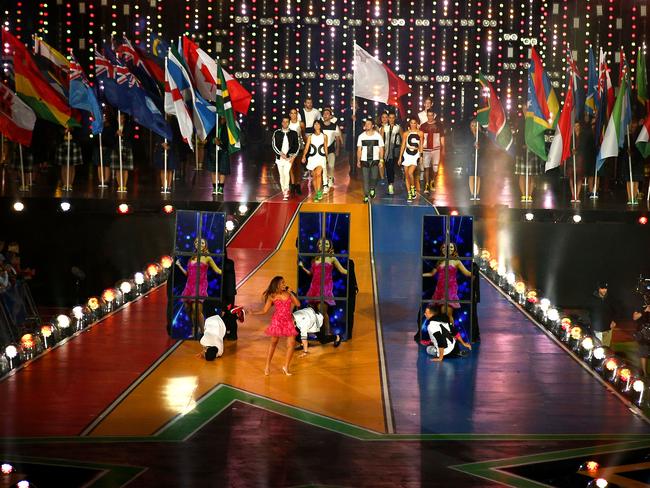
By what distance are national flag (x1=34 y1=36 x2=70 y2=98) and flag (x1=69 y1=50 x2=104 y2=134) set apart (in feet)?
3.15

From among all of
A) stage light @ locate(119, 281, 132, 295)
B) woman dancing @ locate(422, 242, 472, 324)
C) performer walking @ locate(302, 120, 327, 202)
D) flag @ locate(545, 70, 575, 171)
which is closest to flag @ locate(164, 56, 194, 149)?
performer walking @ locate(302, 120, 327, 202)

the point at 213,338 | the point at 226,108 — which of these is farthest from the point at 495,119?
the point at 213,338

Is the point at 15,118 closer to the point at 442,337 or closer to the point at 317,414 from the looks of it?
the point at 442,337

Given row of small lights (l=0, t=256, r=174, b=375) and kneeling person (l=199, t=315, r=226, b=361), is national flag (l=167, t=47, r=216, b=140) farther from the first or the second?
kneeling person (l=199, t=315, r=226, b=361)

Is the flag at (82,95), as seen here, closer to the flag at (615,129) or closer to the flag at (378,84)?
the flag at (378,84)

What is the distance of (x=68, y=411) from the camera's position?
14648 millimetres

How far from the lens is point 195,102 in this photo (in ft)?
90.6

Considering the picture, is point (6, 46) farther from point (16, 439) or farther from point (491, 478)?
point (491, 478)

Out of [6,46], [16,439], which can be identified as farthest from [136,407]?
[6,46]

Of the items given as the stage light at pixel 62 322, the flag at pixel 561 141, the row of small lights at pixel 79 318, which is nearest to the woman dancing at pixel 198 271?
the row of small lights at pixel 79 318

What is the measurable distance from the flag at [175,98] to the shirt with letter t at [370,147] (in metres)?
3.71

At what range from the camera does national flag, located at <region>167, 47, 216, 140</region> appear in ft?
90.6

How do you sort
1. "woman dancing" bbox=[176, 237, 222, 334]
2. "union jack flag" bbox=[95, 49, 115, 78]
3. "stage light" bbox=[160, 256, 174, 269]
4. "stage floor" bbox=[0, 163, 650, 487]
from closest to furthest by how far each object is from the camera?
1. "stage floor" bbox=[0, 163, 650, 487]
2. "woman dancing" bbox=[176, 237, 222, 334]
3. "stage light" bbox=[160, 256, 174, 269]
4. "union jack flag" bbox=[95, 49, 115, 78]

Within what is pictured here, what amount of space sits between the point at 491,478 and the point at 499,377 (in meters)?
3.93
